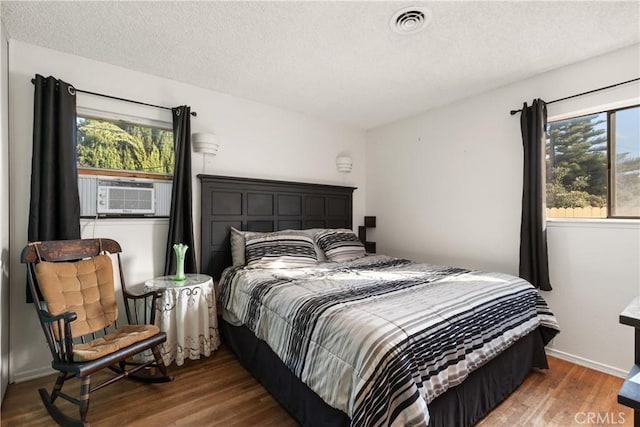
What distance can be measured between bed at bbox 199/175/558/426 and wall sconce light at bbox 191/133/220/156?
0.91 feet

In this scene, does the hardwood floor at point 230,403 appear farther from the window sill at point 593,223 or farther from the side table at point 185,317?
the window sill at point 593,223

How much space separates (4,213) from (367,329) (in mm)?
2509

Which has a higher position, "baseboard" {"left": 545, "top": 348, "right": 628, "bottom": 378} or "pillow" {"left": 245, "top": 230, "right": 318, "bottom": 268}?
"pillow" {"left": 245, "top": 230, "right": 318, "bottom": 268}

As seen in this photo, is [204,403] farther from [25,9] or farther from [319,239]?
[25,9]

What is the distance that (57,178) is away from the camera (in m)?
2.24

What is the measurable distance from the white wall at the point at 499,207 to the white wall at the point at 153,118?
88 centimetres

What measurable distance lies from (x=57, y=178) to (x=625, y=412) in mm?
4204

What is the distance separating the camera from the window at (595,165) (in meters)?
2.35

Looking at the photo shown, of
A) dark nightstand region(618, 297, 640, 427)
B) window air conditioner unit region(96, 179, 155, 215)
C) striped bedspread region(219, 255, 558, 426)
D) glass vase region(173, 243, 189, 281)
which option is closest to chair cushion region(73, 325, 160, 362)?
glass vase region(173, 243, 189, 281)

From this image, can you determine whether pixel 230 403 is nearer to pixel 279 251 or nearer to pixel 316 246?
pixel 279 251

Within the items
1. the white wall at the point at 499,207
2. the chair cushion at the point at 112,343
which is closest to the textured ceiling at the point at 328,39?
the white wall at the point at 499,207

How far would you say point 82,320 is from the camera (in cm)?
204

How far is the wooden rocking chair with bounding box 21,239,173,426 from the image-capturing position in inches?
66.9

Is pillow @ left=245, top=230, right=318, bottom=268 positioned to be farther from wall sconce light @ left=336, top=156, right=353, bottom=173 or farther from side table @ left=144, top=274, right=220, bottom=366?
wall sconce light @ left=336, top=156, right=353, bottom=173
